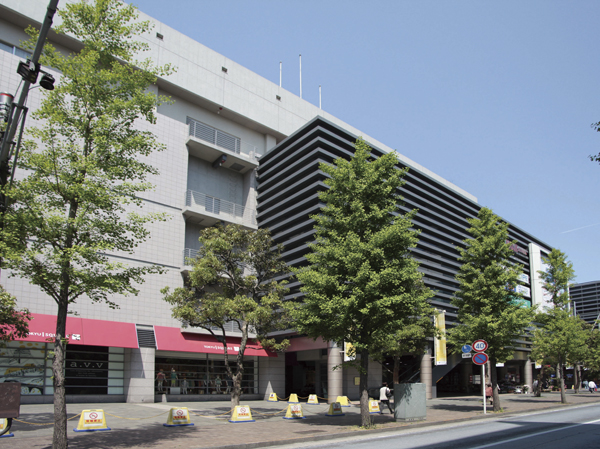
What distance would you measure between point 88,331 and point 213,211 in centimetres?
1297

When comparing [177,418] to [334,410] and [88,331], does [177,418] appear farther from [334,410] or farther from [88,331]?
[88,331]

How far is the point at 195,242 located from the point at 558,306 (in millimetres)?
27848

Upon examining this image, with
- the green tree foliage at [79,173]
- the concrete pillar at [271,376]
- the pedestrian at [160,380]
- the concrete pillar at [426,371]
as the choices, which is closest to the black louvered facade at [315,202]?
the concrete pillar at [426,371]

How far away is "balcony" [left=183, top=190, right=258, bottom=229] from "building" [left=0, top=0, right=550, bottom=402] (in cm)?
9

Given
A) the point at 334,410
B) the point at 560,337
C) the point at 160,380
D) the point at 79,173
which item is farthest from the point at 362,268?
the point at 560,337

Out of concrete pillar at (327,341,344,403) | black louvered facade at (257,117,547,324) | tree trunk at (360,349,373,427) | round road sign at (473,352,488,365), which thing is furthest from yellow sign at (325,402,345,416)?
black louvered facade at (257,117,547,324)

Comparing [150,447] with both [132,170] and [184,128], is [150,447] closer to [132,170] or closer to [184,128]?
[132,170]

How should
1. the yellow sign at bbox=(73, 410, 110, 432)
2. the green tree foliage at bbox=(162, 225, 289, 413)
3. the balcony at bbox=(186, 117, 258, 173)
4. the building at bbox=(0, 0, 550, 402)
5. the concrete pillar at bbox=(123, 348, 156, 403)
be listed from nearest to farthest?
1. the yellow sign at bbox=(73, 410, 110, 432)
2. the green tree foliage at bbox=(162, 225, 289, 413)
3. the building at bbox=(0, 0, 550, 402)
4. the concrete pillar at bbox=(123, 348, 156, 403)
5. the balcony at bbox=(186, 117, 258, 173)

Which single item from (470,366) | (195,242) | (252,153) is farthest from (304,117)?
(470,366)

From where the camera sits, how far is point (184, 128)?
35.4 m

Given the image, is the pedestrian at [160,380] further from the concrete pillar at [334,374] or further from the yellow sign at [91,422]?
the yellow sign at [91,422]

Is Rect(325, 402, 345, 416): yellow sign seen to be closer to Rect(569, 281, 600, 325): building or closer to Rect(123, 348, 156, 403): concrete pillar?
Rect(123, 348, 156, 403): concrete pillar

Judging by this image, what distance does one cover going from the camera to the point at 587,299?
13038 cm

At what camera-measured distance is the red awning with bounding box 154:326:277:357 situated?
2997 centimetres
